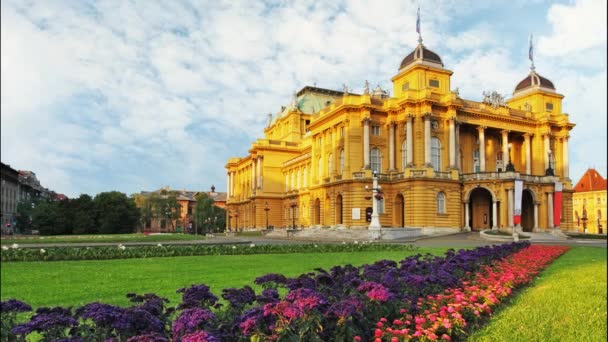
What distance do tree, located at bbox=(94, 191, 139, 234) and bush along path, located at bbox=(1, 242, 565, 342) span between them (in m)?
61.6

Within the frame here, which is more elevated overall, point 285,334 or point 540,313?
point 285,334

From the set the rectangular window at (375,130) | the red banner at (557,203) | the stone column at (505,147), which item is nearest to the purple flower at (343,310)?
the rectangular window at (375,130)

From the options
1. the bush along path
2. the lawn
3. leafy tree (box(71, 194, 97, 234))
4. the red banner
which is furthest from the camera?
leafy tree (box(71, 194, 97, 234))

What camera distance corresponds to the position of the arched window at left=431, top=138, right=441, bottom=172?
2243 inches

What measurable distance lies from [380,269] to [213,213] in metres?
102

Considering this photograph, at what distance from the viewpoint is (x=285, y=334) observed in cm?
554

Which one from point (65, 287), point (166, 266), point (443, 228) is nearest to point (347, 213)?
point (443, 228)

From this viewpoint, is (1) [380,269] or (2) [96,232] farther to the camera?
(2) [96,232]

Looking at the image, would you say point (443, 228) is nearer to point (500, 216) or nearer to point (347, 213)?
point (500, 216)

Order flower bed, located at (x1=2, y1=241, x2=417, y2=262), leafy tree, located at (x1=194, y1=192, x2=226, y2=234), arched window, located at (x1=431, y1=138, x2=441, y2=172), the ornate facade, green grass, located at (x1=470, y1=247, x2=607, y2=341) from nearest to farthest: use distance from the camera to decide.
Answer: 1. green grass, located at (x1=470, y1=247, x2=607, y2=341)
2. flower bed, located at (x1=2, y1=241, x2=417, y2=262)
3. arched window, located at (x1=431, y1=138, x2=441, y2=172)
4. leafy tree, located at (x1=194, y1=192, x2=226, y2=234)
5. the ornate facade

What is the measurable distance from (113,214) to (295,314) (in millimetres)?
66062

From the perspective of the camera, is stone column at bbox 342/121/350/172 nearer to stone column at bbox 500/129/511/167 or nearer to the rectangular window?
the rectangular window

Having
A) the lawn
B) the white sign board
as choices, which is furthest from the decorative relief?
the lawn

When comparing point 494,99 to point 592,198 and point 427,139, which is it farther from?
point 592,198
